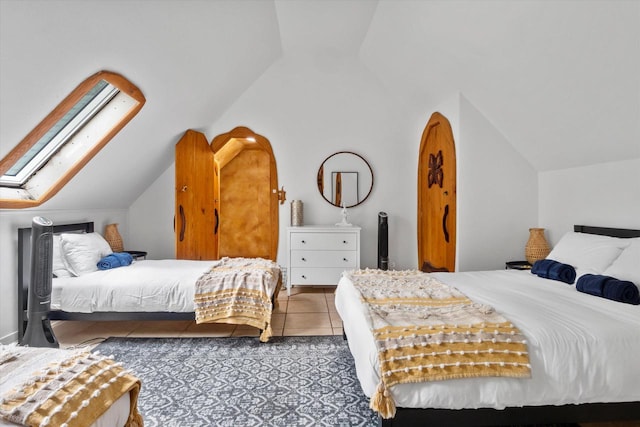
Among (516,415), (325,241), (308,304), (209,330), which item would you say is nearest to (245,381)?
(209,330)

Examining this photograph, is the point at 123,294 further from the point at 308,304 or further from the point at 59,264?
the point at 308,304

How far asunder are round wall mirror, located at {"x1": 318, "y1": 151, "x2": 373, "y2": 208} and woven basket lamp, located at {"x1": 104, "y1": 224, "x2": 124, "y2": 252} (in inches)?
99.4

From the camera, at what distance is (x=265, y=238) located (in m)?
6.41

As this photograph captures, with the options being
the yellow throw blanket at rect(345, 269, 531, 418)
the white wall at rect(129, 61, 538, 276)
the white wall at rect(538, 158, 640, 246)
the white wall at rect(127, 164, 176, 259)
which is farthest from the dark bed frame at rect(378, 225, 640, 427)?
the white wall at rect(127, 164, 176, 259)

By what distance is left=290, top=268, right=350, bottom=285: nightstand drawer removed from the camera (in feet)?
14.3

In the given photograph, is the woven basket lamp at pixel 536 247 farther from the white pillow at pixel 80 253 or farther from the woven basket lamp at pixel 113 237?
the woven basket lamp at pixel 113 237

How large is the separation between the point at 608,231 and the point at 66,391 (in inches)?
132

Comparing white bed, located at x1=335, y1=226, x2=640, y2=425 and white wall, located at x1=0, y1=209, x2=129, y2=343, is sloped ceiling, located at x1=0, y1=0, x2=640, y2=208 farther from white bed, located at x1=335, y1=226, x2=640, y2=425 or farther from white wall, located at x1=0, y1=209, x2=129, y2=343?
white bed, located at x1=335, y1=226, x2=640, y2=425

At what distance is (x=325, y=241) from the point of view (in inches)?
171

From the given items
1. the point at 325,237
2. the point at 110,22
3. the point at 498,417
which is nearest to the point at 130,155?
the point at 110,22

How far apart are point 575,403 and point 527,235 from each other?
2365 mm

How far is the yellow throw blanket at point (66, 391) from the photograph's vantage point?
1.01 metres

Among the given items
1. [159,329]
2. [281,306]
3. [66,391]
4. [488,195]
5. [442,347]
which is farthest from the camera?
[281,306]

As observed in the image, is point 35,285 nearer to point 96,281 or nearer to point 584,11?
point 96,281
